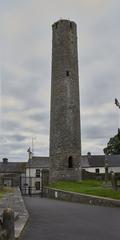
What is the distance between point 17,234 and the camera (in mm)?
9992

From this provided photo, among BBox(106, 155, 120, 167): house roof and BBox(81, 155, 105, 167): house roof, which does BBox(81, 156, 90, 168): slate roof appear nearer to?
BBox(81, 155, 105, 167): house roof

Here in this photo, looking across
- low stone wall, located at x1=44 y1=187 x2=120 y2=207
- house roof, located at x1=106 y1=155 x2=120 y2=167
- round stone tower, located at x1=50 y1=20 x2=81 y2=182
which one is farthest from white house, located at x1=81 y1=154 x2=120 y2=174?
low stone wall, located at x1=44 y1=187 x2=120 y2=207

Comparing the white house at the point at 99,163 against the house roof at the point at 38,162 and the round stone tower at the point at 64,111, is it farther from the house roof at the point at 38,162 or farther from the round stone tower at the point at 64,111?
the round stone tower at the point at 64,111

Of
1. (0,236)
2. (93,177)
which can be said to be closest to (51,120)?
(93,177)

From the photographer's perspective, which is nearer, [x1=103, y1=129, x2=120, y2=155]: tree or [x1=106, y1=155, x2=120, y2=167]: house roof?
[x1=106, y1=155, x2=120, y2=167]: house roof

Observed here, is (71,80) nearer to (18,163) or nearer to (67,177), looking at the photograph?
(67,177)

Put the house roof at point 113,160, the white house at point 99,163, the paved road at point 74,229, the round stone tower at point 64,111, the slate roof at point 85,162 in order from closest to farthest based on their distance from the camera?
the paved road at point 74,229
the round stone tower at point 64,111
the house roof at point 113,160
the white house at point 99,163
the slate roof at point 85,162

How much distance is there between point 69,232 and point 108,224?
2.22 m

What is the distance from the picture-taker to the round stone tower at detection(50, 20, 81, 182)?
151 feet

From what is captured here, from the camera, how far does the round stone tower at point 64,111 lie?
46.0 meters

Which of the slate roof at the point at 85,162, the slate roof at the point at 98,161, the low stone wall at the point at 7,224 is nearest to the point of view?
the low stone wall at the point at 7,224

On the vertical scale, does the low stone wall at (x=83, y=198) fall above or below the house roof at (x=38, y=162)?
below

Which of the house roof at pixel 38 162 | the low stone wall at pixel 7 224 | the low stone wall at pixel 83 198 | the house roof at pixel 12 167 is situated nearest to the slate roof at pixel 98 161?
the house roof at pixel 38 162

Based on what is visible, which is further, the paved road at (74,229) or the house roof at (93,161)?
the house roof at (93,161)
